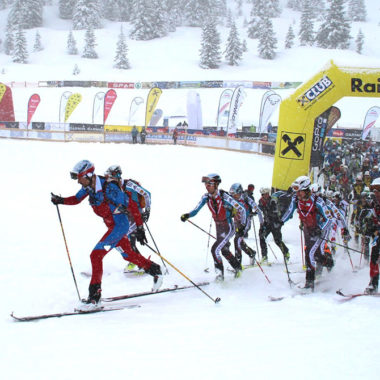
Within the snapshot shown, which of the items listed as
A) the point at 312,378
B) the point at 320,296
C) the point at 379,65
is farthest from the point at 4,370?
the point at 379,65

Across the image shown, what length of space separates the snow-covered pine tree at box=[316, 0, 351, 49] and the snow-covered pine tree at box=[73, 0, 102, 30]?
41293 millimetres

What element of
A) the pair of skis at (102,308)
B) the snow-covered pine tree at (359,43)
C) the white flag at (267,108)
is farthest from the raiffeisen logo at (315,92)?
the snow-covered pine tree at (359,43)

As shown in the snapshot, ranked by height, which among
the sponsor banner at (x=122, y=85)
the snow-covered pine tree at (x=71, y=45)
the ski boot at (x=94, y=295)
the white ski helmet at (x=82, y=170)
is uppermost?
the snow-covered pine tree at (x=71, y=45)

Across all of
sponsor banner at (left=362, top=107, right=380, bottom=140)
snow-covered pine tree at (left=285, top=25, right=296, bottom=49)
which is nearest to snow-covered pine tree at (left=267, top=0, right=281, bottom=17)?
Answer: snow-covered pine tree at (left=285, top=25, right=296, bottom=49)

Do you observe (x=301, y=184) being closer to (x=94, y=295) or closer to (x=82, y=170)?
(x=82, y=170)

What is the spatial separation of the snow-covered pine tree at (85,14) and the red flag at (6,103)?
157ft

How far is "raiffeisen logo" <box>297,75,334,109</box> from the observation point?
10727mm

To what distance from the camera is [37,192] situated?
1489cm

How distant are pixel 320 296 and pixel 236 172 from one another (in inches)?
527

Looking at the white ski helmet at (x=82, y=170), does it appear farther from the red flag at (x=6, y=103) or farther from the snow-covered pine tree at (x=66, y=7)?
the snow-covered pine tree at (x=66, y=7)

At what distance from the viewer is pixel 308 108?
11148mm

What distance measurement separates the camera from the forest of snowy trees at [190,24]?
199 ft

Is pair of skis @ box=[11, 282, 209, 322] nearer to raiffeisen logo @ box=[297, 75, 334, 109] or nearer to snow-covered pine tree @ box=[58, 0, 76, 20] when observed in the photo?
raiffeisen logo @ box=[297, 75, 334, 109]

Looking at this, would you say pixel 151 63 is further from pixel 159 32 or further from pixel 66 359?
pixel 66 359
